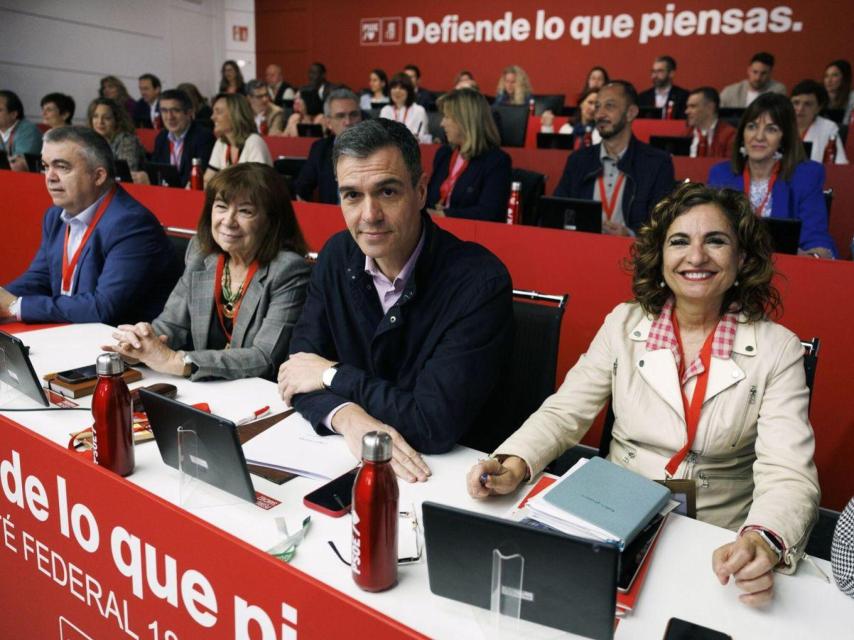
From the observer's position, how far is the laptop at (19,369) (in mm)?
1710

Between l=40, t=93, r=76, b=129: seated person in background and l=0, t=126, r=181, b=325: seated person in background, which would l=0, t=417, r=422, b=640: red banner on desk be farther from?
l=40, t=93, r=76, b=129: seated person in background

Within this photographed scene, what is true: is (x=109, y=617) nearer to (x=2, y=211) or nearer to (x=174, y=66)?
(x=2, y=211)

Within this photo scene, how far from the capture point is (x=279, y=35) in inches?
527

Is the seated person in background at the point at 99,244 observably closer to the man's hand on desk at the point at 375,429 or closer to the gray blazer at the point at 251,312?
the gray blazer at the point at 251,312

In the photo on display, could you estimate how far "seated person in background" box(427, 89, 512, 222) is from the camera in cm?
437

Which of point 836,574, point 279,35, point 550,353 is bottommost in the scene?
point 836,574

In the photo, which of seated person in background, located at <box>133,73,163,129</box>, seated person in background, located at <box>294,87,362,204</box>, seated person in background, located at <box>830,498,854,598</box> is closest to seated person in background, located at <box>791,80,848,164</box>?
seated person in background, located at <box>294,87,362,204</box>

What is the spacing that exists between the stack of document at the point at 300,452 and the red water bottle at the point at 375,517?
0.41m

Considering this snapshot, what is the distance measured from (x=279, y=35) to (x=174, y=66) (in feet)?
7.67

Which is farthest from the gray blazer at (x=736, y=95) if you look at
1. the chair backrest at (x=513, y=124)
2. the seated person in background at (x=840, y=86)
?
the chair backrest at (x=513, y=124)

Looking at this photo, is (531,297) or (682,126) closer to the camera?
(531,297)

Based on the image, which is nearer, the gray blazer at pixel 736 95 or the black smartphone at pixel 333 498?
the black smartphone at pixel 333 498

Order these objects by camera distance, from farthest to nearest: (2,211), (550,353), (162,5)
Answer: (162,5), (2,211), (550,353)

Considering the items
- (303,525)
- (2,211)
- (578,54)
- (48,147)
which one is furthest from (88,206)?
(578,54)
